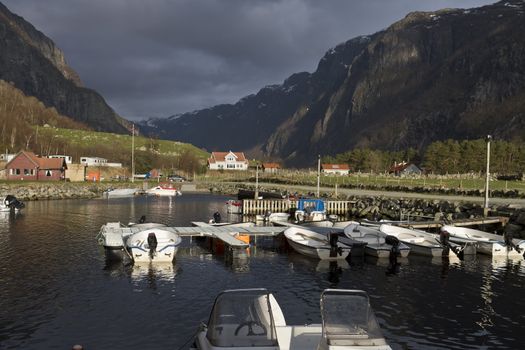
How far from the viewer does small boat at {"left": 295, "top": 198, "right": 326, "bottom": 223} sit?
193 ft

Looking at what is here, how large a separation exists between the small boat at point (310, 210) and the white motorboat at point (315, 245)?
16520mm

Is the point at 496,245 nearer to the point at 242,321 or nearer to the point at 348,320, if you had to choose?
the point at 348,320

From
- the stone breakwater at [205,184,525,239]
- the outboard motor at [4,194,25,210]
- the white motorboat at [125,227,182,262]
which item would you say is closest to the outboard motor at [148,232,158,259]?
the white motorboat at [125,227,182,262]

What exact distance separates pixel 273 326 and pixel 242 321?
1000 mm

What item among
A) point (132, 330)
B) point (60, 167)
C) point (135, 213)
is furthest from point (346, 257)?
point (60, 167)

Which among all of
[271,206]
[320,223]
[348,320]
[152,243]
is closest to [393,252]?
[320,223]

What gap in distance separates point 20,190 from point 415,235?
8798 cm

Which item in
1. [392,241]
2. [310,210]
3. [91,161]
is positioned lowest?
[310,210]

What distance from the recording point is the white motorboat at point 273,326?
44.1 ft

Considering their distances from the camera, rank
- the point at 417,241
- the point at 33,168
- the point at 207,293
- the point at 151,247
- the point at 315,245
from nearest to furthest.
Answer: the point at 207,293 < the point at 151,247 < the point at 315,245 < the point at 417,241 < the point at 33,168

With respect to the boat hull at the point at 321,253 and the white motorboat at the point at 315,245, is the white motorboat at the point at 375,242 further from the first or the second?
the boat hull at the point at 321,253

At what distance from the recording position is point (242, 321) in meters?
14.2

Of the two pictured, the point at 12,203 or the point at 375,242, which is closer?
the point at 375,242

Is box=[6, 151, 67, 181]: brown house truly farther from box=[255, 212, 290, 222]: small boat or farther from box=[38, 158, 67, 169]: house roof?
box=[255, 212, 290, 222]: small boat
